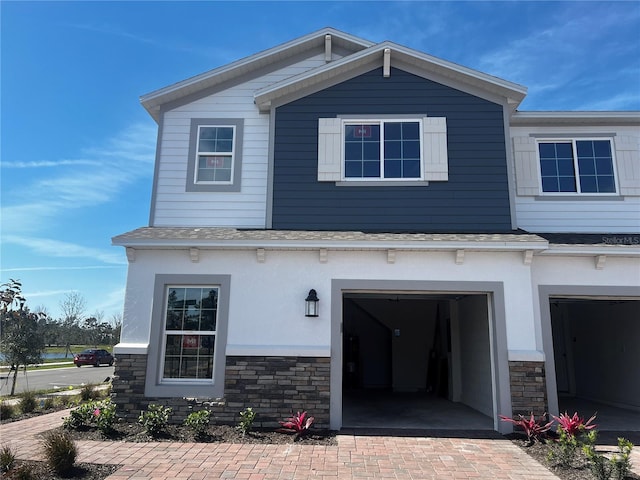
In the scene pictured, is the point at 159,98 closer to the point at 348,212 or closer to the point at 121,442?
the point at 348,212

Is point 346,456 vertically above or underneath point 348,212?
underneath

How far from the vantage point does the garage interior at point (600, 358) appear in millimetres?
9453

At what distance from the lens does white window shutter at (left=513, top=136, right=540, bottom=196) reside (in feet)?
30.3

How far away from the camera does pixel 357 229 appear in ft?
27.5

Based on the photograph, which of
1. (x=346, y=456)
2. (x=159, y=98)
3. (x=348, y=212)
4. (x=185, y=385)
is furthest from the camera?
(x=159, y=98)

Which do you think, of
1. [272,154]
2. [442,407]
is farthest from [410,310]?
[272,154]

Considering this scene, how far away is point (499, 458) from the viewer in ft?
20.0

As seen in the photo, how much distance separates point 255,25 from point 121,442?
8.28 m

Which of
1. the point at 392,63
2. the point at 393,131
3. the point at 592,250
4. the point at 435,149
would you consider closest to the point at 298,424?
the point at 435,149

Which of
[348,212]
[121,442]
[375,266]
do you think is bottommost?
[121,442]

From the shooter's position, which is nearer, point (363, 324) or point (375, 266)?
point (375, 266)

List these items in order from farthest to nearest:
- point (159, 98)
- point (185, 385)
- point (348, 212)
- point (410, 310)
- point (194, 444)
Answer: point (410, 310) → point (159, 98) → point (348, 212) → point (185, 385) → point (194, 444)

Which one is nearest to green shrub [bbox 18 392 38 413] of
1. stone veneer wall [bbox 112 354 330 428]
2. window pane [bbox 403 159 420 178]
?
stone veneer wall [bbox 112 354 330 428]

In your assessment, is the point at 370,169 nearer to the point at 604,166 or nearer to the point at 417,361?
the point at 604,166
